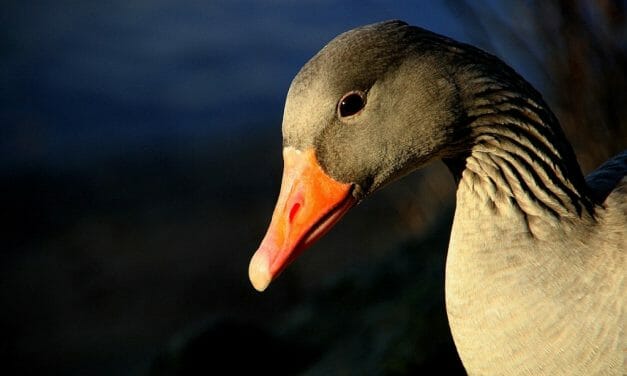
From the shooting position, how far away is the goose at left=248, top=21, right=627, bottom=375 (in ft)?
7.03

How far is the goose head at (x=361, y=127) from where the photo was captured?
2203 millimetres

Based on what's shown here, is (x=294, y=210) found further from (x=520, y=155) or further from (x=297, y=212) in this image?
(x=520, y=155)

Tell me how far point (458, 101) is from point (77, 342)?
4.88m

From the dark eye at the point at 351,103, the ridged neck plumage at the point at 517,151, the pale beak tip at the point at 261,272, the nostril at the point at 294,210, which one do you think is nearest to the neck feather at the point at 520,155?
the ridged neck plumage at the point at 517,151

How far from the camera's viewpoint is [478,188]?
239cm

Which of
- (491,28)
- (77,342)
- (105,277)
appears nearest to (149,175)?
(105,277)

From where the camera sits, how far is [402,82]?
7.40 feet

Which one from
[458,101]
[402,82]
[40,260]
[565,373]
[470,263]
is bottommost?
[565,373]

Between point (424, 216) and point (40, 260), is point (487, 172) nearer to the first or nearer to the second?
point (424, 216)

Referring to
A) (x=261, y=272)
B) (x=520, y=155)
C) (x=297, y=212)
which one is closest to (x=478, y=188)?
(x=520, y=155)

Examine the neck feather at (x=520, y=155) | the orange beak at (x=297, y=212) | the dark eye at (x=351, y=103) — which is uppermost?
the dark eye at (x=351, y=103)

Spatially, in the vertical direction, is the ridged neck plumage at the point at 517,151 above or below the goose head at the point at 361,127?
below

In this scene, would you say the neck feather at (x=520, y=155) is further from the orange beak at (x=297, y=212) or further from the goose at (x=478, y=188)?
the orange beak at (x=297, y=212)

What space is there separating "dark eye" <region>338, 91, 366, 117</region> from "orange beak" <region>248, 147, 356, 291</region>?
17cm
